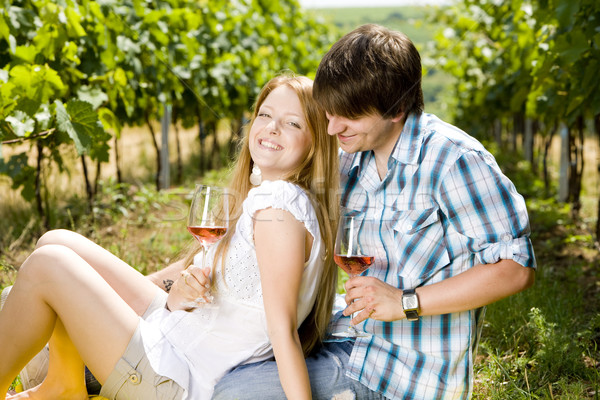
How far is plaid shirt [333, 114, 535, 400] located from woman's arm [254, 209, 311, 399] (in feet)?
0.85

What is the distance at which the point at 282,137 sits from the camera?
2121 mm

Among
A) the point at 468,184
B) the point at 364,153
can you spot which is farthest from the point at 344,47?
the point at 468,184

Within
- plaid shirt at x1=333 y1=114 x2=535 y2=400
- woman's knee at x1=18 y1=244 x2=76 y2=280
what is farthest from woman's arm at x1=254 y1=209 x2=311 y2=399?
woman's knee at x1=18 y1=244 x2=76 y2=280

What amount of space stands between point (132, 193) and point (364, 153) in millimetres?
3683

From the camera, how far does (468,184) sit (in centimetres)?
178

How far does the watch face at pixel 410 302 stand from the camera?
180 centimetres

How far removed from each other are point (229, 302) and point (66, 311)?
50cm

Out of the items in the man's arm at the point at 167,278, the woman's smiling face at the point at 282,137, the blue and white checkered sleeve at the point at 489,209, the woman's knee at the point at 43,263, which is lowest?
the man's arm at the point at 167,278

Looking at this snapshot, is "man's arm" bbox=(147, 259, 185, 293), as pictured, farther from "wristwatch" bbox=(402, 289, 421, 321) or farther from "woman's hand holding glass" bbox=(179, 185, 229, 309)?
"wristwatch" bbox=(402, 289, 421, 321)

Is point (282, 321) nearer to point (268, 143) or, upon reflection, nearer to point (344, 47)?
point (268, 143)

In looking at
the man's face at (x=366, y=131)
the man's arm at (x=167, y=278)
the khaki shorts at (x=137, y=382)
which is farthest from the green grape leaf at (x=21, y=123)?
the man's face at (x=366, y=131)

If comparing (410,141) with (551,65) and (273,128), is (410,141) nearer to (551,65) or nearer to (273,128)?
(273,128)

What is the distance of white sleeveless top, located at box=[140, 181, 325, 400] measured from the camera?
1969mm

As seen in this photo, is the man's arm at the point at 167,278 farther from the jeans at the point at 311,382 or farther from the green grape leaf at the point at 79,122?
the green grape leaf at the point at 79,122
